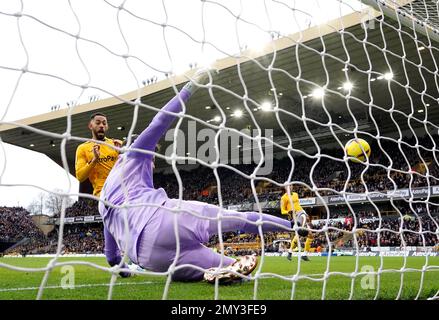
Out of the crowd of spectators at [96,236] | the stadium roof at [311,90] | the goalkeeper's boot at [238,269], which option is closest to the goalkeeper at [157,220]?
the goalkeeper's boot at [238,269]

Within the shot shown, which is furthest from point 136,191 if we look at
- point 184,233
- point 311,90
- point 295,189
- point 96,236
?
point 96,236

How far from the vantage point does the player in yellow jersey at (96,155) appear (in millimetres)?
4703

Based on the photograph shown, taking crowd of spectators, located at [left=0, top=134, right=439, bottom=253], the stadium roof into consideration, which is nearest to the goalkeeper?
the stadium roof

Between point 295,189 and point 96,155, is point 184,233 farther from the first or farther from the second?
point 295,189

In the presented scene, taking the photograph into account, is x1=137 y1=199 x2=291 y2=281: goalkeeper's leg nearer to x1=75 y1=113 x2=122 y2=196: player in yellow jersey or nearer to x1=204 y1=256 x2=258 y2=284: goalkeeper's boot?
x1=204 y1=256 x2=258 y2=284: goalkeeper's boot

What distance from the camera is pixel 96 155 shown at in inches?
170

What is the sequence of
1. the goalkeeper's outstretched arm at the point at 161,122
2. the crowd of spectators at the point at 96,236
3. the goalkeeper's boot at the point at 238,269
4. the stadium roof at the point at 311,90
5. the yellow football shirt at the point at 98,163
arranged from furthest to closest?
the crowd of spectators at the point at 96,236 → the stadium roof at the point at 311,90 → the yellow football shirt at the point at 98,163 → the goalkeeper's boot at the point at 238,269 → the goalkeeper's outstretched arm at the point at 161,122

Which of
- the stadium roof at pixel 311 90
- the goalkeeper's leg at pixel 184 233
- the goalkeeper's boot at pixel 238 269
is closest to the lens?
the goalkeeper's leg at pixel 184 233

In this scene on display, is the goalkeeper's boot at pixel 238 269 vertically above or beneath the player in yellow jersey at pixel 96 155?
beneath

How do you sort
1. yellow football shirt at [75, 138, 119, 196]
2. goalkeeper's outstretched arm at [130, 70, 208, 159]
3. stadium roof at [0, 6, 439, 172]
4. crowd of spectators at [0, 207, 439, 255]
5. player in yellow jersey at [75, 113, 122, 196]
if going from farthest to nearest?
crowd of spectators at [0, 207, 439, 255] → stadium roof at [0, 6, 439, 172] → yellow football shirt at [75, 138, 119, 196] → player in yellow jersey at [75, 113, 122, 196] → goalkeeper's outstretched arm at [130, 70, 208, 159]

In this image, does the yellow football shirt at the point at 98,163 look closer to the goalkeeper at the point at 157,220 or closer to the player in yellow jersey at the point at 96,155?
the player in yellow jersey at the point at 96,155

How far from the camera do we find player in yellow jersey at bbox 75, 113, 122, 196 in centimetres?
470
